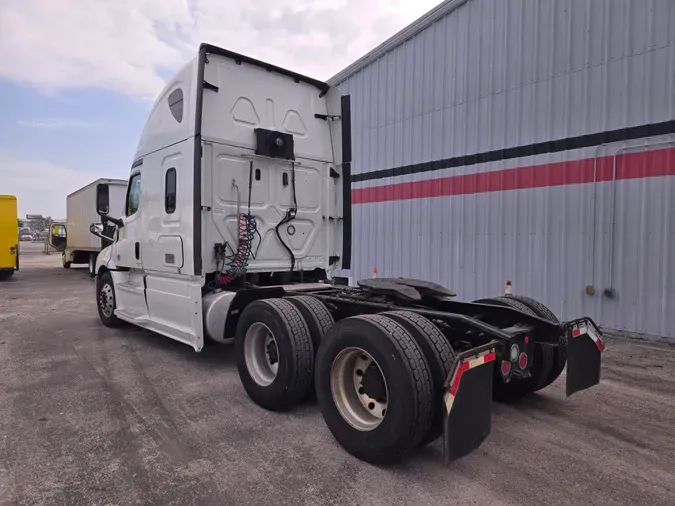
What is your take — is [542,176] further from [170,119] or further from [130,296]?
[130,296]

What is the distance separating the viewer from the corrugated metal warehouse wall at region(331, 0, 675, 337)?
659 cm

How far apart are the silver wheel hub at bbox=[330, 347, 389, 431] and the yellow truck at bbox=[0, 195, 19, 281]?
57.6ft

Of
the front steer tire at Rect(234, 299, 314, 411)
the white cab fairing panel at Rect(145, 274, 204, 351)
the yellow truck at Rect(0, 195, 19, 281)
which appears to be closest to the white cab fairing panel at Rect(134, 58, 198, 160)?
the white cab fairing panel at Rect(145, 274, 204, 351)

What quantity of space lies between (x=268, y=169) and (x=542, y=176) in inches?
194

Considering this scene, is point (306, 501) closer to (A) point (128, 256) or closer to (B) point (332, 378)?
(B) point (332, 378)

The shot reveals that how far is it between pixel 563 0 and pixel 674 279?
15.8 ft

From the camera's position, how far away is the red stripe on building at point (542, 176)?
655 centimetres

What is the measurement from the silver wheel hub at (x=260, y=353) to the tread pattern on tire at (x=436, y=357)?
1561 millimetres

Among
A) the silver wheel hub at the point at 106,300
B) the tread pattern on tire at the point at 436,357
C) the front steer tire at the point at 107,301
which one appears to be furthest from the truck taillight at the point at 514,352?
the silver wheel hub at the point at 106,300

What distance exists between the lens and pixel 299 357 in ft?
12.5

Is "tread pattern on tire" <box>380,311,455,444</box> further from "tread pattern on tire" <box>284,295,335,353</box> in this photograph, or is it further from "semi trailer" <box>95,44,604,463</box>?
"tread pattern on tire" <box>284,295,335,353</box>

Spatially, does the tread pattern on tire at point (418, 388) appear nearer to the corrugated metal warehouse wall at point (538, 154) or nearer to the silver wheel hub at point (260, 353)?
the silver wheel hub at point (260, 353)

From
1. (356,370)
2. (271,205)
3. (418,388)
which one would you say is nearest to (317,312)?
(356,370)

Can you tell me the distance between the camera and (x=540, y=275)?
7781 millimetres
